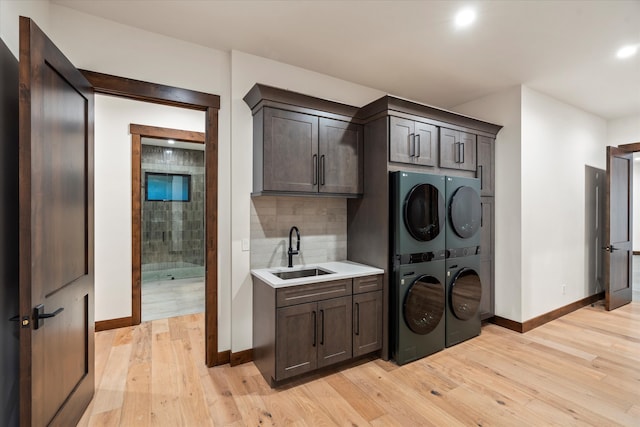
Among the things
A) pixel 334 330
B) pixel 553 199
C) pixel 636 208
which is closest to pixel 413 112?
pixel 334 330

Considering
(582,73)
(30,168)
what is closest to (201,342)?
(30,168)

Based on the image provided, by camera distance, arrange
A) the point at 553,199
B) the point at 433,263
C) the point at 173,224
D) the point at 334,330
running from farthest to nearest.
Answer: the point at 173,224 → the point at 553,199 → the point at 433,263 → the point at 334,330

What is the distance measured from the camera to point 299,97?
270cm

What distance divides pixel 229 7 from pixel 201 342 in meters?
3.08

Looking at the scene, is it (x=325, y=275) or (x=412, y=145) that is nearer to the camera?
(x=325, y=275)

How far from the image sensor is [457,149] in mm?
3334

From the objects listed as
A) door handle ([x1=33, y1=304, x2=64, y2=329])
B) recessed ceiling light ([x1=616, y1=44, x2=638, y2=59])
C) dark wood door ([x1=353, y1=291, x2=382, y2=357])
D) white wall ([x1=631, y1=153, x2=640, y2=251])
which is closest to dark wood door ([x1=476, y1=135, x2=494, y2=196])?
recessed ceiling light ([x1=616, y1=44, x2=638, y2=59])

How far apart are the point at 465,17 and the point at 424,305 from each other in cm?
245

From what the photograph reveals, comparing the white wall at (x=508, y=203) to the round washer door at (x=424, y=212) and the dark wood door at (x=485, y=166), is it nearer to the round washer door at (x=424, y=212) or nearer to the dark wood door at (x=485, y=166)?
the dark wood door at (x=485, y=166)

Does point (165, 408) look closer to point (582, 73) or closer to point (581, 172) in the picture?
point (582, 73)

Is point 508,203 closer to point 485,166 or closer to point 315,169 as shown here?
point 485,166

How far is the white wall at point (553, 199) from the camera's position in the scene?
3570 millimetres

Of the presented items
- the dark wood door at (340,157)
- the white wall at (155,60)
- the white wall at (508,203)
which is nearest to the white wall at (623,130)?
the white wall at (508,203)

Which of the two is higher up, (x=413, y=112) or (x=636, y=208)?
(x=413, y=112)
